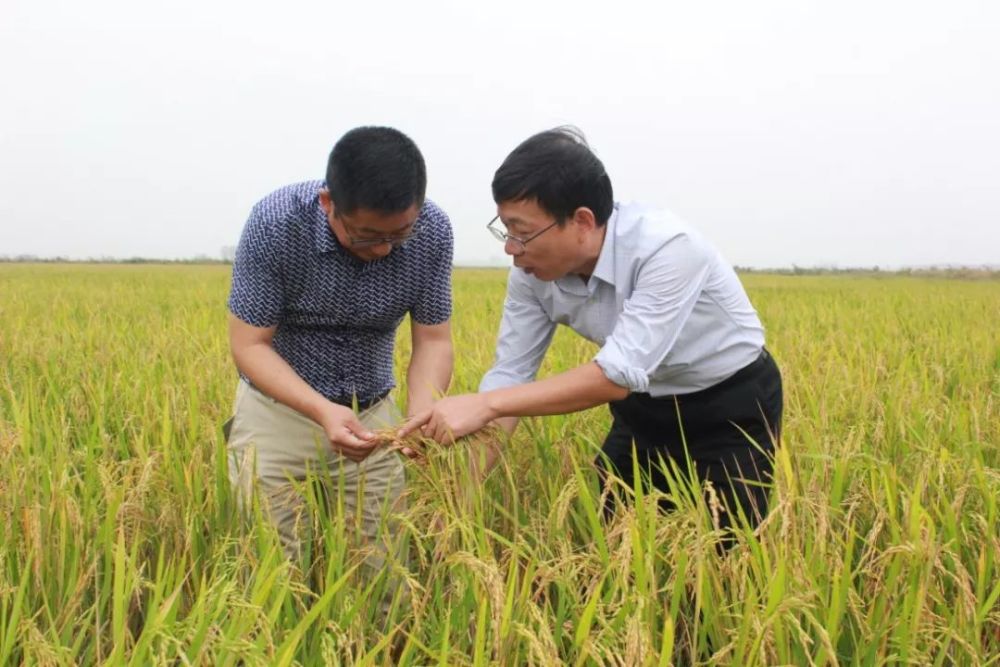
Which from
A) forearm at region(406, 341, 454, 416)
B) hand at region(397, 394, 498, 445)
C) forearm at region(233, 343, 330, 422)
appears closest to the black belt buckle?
forearm at region(406, 341, 454, 416)

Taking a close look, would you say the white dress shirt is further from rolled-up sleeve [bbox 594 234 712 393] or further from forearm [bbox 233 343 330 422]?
forearm [bbox 233 343 330 422]

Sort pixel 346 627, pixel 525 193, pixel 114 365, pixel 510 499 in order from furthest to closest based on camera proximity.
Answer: pixel 114 365
pixel 510 499
pixel 525 193
pixel 346 627

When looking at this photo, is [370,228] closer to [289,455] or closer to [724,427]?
[289,455]

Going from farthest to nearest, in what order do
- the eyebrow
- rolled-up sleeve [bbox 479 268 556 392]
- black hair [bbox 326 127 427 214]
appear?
rolled-up sleeve [bbox 479 268 556 392] < the eyebrow < black hair [bbox 326 127 427 214]

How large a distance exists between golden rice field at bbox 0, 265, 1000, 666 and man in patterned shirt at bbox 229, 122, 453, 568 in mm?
153

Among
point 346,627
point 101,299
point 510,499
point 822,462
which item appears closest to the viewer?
point 346,627

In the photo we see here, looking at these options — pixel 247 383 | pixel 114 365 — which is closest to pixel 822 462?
pixel 247 383

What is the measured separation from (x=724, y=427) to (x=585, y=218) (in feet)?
2.28

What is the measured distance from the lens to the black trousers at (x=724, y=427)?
215 centimetres

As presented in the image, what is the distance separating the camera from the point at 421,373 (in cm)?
221

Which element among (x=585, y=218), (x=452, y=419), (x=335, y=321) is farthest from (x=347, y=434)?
(x=585, y=218)

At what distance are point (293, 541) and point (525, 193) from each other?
964 millimetres

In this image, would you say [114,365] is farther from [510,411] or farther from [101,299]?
[101,299]

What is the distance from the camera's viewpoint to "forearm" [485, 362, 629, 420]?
1.83 meters
